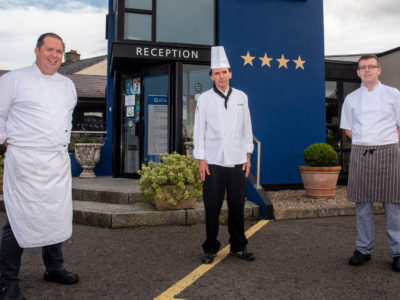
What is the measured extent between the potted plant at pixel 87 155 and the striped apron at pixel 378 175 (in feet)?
21.2

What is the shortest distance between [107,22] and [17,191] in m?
8.95

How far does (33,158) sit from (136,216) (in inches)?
106

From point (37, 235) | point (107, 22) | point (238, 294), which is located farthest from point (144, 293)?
point (107, 22)

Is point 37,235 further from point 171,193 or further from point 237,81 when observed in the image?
point 237,81

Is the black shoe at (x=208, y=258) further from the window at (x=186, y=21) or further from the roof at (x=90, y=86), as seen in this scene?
the roof at (x=90, y=86)

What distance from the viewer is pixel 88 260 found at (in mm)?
3865

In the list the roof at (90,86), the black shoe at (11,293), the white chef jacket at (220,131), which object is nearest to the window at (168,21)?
the white chef jacket at (220,131)

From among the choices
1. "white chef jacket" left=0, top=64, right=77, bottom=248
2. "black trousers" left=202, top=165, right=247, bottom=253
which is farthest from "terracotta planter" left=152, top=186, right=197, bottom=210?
"white chef jacket" left=0, top=64, right=77, bottom=248

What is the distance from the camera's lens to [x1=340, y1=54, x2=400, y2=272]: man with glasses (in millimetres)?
3592

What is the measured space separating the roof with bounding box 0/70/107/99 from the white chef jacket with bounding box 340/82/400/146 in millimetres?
14494

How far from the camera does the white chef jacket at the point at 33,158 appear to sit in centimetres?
286

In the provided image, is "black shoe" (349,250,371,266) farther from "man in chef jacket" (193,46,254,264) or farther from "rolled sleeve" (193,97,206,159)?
"rolled sleeve" (193,97,206,159)

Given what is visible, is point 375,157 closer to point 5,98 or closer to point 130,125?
point 5,98

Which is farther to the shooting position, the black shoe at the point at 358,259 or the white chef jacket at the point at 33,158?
the black shoe at the point at 358,259
